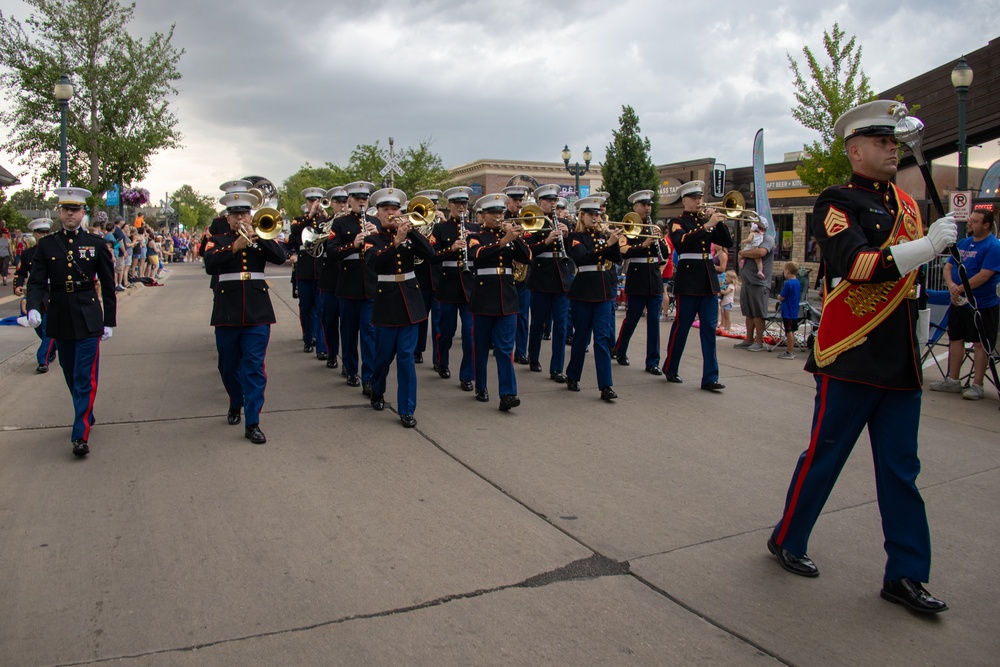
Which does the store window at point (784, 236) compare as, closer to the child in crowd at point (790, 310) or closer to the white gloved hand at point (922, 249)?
the child in crowd at point (790, 310)

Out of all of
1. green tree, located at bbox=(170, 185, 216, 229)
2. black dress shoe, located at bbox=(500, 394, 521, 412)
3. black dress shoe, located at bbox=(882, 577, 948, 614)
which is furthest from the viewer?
green tree, located at bbox=(170, 185, 216, 229)

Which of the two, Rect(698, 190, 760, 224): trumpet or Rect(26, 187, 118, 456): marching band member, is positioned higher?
Rect(698, 190, 760, 224): trumpet

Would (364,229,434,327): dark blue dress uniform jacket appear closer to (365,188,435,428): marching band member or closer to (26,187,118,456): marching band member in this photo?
(365,188,435,428): marching band member

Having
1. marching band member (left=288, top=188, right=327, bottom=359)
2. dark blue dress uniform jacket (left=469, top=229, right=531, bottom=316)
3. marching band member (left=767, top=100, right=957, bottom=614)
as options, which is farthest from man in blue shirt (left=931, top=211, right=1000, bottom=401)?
marching band member (left=288, top=188, right=327, bottom=359)

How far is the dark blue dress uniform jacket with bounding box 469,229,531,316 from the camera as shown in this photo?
7.91 m

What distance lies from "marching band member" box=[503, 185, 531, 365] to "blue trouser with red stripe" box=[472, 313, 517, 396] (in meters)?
1.63

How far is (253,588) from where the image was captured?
12.5 ft

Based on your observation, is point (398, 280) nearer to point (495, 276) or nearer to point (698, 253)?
point (495, 276)

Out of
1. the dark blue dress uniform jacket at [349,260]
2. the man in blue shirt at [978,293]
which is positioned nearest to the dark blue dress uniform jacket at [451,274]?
the dark blue dress uniform jacket at [349,260]

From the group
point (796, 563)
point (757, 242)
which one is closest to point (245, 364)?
point (796, 563)

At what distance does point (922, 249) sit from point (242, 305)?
17.0ft

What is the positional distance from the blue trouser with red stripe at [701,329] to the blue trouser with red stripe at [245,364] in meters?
4.64

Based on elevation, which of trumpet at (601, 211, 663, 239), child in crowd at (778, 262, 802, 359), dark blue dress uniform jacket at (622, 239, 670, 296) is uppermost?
trumpet at (601, 211, 663, 239)

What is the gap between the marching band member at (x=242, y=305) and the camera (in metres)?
6.55
